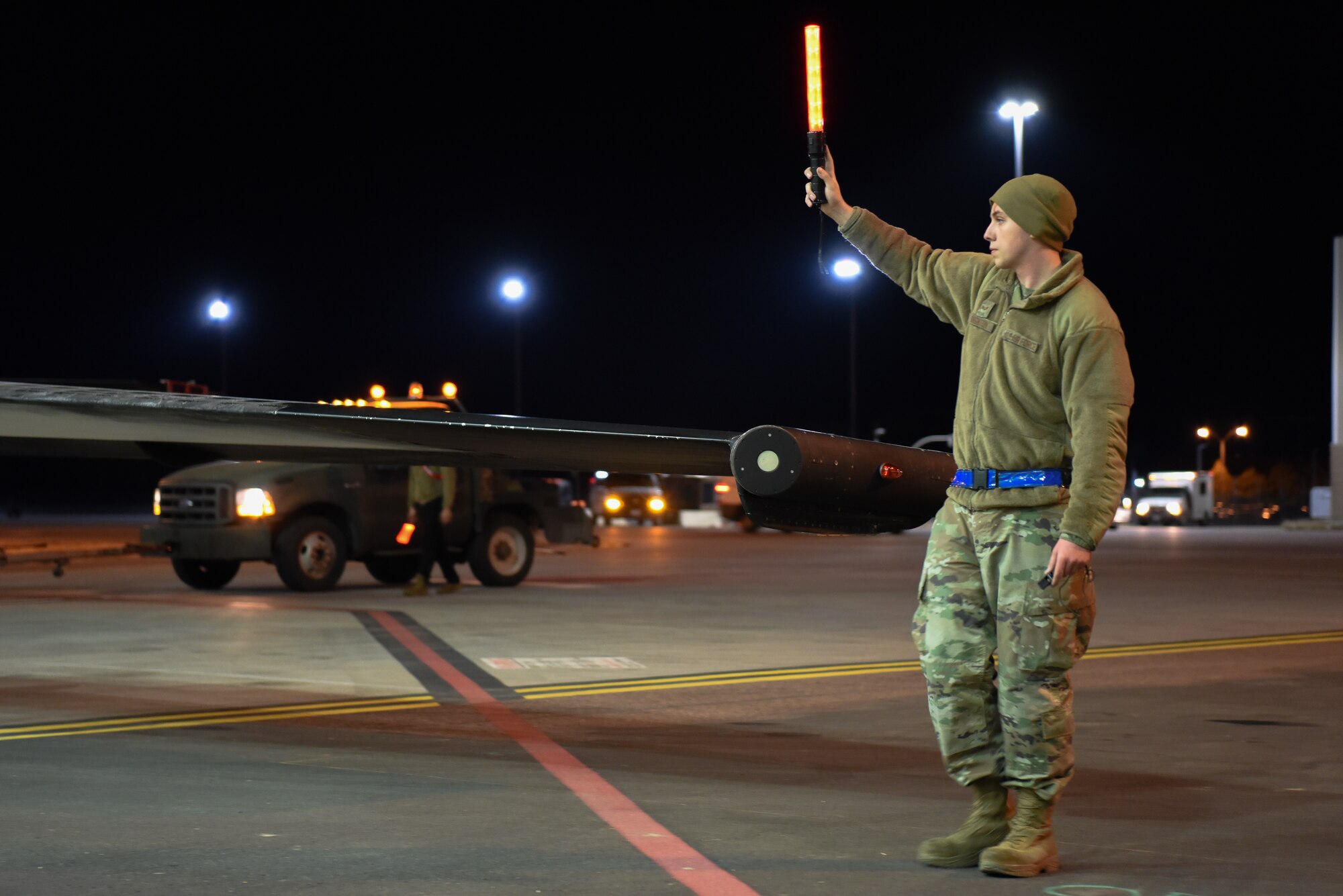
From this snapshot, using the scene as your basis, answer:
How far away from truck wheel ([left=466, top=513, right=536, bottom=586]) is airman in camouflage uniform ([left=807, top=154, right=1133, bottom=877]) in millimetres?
14656

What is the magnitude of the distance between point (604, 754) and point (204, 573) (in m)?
13.5

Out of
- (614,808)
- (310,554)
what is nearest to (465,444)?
(614,808)

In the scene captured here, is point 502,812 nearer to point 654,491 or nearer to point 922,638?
point 922,638

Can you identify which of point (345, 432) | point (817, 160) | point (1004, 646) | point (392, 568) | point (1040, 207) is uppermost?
point (817, 160)

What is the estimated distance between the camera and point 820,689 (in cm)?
1003

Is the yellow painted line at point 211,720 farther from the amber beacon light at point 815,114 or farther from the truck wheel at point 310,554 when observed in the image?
the truck wheel at point 310,554

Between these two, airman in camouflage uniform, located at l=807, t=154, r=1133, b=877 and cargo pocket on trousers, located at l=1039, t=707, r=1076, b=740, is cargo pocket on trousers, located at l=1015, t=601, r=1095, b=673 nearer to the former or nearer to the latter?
airman in camouflage uniform, located at l=807, t=154, r=1133, b=877

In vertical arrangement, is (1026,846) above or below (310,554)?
below

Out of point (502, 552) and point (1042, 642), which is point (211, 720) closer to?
point (1042, 642)

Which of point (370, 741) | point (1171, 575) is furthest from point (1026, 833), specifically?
point (1171, 575)

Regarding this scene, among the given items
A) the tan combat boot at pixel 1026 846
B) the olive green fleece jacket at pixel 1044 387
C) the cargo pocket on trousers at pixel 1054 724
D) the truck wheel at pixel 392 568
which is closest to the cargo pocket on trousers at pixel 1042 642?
the cargo pocket on trousers at pixel 1054 724

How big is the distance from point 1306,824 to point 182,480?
50.0 feet

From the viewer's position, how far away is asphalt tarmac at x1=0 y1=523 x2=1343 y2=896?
17.4 feet

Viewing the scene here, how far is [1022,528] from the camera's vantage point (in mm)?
5324
